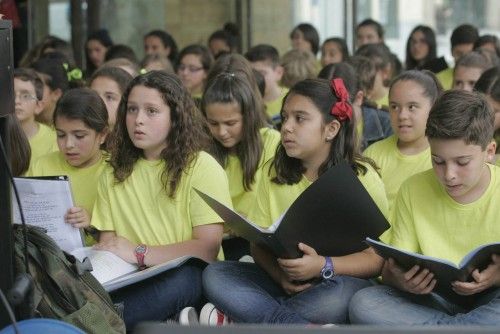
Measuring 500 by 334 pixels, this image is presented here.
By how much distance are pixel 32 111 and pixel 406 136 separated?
6.50 feet

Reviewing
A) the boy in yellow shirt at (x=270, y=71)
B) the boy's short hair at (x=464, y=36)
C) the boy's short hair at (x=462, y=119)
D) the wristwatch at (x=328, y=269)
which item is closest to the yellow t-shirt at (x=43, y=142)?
the boy in yellow shirt at (x=270, y=71)

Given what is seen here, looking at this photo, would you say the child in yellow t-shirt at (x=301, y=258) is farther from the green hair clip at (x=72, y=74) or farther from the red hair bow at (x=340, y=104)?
the green hair clip at (x=72, y=74)

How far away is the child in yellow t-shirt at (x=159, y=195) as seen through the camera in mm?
3881

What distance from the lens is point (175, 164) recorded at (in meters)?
4.06

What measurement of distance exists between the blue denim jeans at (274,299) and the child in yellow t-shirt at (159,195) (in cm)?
14

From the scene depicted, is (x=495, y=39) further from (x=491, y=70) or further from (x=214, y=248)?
(x=214, y=248)

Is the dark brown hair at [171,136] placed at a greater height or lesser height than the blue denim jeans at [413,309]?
greater

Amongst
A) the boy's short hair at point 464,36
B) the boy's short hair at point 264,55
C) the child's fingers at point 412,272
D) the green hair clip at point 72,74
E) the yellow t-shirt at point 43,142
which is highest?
the boy's short hair at point 464,36

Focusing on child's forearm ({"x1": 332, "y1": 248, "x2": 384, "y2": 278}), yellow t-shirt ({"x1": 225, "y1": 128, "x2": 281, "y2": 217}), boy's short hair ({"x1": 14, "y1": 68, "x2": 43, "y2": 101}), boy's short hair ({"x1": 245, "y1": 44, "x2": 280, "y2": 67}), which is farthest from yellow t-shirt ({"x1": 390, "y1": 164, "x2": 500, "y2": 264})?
boy's short hair ({"x1": 245, "y1": 44, "x2": 280, "y2": 67})

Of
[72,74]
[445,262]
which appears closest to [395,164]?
[445,262]

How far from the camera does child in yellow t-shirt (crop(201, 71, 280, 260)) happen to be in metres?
4.66

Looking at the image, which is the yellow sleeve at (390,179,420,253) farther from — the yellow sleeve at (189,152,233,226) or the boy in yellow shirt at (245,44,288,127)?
the boy in yellow shirt at (245,44,288,127)

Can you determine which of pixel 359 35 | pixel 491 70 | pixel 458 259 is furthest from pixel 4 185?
pixel 359 35

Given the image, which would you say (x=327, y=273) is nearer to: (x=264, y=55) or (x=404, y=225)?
(x=404, y=225)
